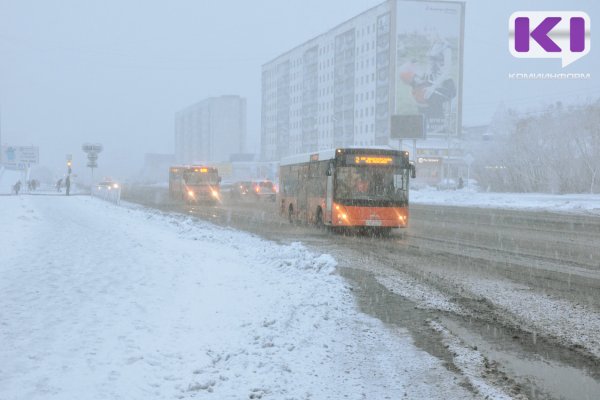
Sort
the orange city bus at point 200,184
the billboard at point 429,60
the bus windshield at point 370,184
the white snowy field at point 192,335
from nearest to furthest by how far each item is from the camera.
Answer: the white snowy field at point 192,335
the bus windshield at point 370,184
the orange city bus at point 200,184
the billboard at point 429,60

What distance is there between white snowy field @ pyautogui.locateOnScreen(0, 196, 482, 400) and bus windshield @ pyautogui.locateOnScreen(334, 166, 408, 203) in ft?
25.8

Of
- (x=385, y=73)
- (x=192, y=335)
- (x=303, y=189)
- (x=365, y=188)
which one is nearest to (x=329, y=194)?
(x=365, y=188)

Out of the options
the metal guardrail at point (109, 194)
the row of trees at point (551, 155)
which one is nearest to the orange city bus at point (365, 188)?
the metal guardrail at point (109, 194)

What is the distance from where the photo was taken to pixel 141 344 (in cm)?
566

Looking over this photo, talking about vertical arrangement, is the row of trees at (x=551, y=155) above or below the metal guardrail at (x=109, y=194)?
above

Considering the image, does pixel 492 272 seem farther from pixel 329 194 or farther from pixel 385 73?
pixel 385 73

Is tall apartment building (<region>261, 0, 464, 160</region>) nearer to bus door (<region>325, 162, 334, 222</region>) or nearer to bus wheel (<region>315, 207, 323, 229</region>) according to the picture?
bus wheel (<region>315, 207, 323, 229</region>)

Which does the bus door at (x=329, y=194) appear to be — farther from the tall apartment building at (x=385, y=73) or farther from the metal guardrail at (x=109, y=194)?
the tall apartment building at (x=385, y=73)

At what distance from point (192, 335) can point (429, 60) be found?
9788 centimetres

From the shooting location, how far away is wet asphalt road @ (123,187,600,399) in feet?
17.9

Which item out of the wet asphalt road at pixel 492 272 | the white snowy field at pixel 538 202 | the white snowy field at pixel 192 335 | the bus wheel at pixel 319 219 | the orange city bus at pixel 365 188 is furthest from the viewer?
the white snowy field at pixel 538 202

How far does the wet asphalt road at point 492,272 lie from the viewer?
545 cm

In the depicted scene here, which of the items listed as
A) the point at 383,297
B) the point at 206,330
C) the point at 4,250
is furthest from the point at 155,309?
the point at 4,250

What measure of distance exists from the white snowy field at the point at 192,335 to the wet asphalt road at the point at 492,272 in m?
0.56
